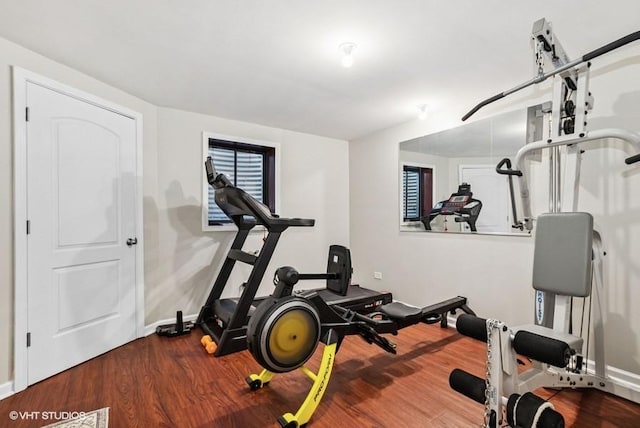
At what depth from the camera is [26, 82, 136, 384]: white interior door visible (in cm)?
220

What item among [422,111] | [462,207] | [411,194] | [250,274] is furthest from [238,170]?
[462,207]

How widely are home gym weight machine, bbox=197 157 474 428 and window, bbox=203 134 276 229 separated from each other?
98 centimetres

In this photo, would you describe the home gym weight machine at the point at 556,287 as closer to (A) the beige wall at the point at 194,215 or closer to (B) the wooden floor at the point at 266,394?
(B) the wooden floor at the point at 266,394

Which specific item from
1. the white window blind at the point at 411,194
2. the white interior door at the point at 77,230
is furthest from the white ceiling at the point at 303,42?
the white window blind at the point at 411,194

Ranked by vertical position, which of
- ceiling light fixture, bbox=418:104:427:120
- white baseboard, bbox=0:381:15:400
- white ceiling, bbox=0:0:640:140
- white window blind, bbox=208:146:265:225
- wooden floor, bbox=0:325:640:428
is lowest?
wooden floor, bbox=0:325:640:428

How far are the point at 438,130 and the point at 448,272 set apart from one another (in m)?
1.56

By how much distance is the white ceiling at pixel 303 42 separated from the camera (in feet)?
5.60

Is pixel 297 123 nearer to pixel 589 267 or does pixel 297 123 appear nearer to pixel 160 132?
pixel 160 132

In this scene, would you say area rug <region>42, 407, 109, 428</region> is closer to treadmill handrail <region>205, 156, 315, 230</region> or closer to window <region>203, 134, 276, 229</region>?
treadmill handrail <region>205, 156, 315, 230</region>

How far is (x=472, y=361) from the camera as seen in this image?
2.45 metres

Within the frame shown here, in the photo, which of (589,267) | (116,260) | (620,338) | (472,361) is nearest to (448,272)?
(472,361)

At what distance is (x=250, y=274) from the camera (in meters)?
2.48

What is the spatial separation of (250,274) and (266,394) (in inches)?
34.5

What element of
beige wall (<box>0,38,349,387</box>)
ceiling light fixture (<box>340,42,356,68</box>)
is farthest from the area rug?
ceiling light fixture (<box>340,42,356,68</box>)
